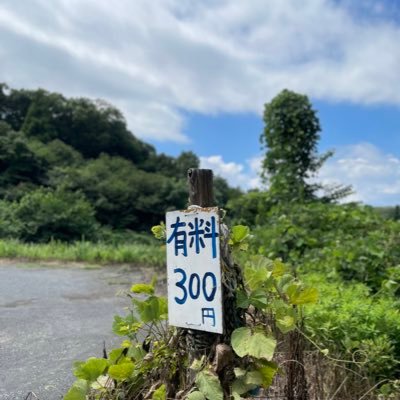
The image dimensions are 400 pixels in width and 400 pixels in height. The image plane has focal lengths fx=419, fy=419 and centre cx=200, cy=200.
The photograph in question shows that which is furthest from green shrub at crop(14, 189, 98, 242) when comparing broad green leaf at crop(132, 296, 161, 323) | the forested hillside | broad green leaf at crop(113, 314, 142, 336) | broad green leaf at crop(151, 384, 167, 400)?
broad green leaf at crop(151, 384, 167, 400)

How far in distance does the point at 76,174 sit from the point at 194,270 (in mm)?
25087

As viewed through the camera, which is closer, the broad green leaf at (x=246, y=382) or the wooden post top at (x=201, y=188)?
the broad green leaf at (x=246, y=382)

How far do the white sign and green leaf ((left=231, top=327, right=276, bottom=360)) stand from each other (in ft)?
0.21

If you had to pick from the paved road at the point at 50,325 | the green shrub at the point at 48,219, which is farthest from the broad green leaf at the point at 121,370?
the green shrub at the point at 48,219

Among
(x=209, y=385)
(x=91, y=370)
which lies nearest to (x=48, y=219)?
(x=91, y=370)

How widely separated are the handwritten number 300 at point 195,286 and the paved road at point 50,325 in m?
1.28

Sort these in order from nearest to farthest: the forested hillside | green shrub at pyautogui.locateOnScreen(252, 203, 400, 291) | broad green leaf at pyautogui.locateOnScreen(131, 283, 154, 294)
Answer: broad green leaf at pyautogui.locateOnScreen(131, 283, 154, 294), green shrub at pyautogui.locateOnScreen(252, 203, 400, 291), the forested hillside

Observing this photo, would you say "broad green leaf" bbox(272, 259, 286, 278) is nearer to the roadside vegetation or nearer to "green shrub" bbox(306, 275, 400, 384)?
the roadside vegetation

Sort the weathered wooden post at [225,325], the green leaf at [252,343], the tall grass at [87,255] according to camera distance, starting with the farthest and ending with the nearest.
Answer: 1. the tall grass at [87,255]
2. the weathered wooden post at [225,325]
3. the green leaf at [252,343]

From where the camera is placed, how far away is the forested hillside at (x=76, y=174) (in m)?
16.9

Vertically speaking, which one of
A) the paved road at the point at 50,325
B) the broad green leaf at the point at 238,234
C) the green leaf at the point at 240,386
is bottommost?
the paved road at the point at 50,325

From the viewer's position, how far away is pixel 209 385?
4.42 feet

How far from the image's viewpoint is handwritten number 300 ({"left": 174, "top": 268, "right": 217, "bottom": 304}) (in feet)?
4.68

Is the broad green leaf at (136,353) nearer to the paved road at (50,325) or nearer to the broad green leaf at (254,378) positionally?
the broad green leaf at (254,378)
